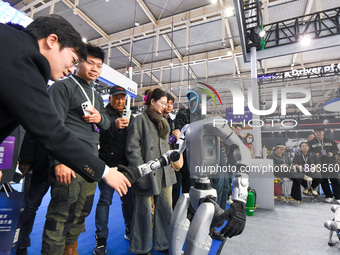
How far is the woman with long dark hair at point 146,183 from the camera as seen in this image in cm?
176

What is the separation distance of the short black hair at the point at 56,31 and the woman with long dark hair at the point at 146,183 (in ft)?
3.58

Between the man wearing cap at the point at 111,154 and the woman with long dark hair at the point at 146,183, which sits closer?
the woman with long dark hair at the point at 146,183

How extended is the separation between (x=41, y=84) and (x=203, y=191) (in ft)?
4.46

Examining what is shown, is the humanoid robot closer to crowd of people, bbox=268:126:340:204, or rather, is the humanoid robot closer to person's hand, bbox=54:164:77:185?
person's hand, bbox=54:164:77:185

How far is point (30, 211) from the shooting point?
5.92ft

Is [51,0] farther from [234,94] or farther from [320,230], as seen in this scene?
[320,230]

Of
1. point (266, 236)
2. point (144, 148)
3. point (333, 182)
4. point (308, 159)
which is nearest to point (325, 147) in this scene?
point (308, 159)

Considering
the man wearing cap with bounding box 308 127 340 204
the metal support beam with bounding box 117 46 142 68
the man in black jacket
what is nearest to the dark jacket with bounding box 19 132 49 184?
the man in black jacket

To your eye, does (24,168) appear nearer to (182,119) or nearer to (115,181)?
(115,181)

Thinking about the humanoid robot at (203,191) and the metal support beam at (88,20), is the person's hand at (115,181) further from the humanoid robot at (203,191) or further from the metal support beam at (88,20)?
the metal support beam at (88,20)

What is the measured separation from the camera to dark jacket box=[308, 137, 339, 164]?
4.22 m

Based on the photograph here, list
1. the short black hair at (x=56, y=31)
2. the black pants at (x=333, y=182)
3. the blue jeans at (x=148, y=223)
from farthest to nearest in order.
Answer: the black pants at (x=333, y=182) < the blue jeans at (x=148, y=223) < the short black hair at (x=56, y=31)

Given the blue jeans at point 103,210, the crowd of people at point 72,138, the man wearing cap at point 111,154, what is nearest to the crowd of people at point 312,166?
the crowd of people at point 72,138

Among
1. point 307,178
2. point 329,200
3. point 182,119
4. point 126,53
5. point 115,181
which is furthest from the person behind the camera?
point 126,53
